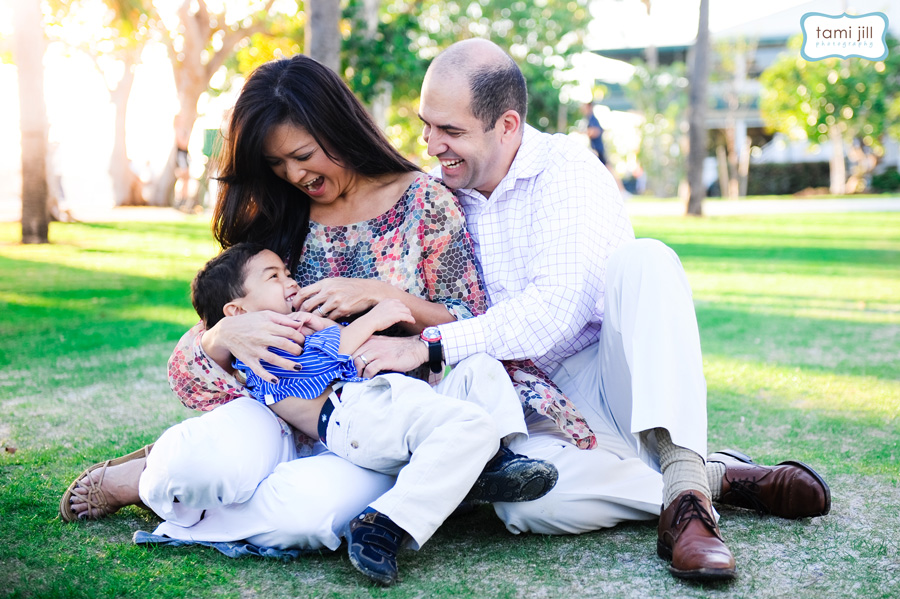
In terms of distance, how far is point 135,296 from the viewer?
26.6 ft

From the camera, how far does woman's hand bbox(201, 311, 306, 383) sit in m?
2.57

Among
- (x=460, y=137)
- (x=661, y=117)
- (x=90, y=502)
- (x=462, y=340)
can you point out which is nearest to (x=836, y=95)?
(x=661, y=117)

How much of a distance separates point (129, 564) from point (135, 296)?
241 inches

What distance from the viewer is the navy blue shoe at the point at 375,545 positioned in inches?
85.7

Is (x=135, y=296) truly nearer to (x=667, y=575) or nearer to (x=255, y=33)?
(x=667, y=575)

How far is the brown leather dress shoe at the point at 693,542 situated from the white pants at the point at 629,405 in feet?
0.57

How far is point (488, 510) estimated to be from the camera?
116 inches

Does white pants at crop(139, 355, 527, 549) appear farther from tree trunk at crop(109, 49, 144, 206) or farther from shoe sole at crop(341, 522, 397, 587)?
tree trunk at crop(109, 49, 144, 206)

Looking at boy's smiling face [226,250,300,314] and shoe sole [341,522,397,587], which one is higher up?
boy's smiling face [226,250,300,314]

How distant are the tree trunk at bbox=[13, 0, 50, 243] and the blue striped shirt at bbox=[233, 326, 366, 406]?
1062cm

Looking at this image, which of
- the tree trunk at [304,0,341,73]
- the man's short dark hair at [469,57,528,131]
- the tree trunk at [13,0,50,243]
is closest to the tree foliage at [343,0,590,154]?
the tree trunk at [13,0,50,243]

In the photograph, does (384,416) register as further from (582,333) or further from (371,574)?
(582,333)

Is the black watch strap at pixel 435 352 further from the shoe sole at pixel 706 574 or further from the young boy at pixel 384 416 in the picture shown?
the shoe sole at pixel 706 574

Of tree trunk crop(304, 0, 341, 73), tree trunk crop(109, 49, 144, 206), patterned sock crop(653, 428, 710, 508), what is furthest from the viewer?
tree trunk crop(109, 49, 144, 206)
